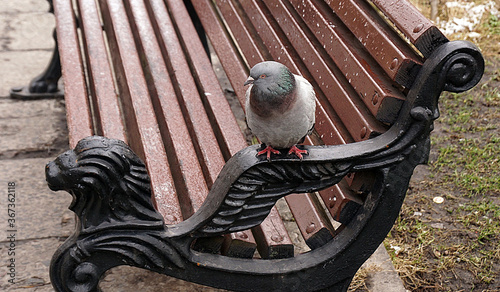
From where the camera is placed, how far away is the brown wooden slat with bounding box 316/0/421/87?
73.0 inches

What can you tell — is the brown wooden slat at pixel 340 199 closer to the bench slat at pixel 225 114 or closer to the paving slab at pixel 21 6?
the bench slat at pixel 225 114

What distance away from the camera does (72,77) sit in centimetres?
299

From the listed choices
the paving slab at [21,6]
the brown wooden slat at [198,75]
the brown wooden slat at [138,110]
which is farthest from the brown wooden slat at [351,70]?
the paving slab at [21,6]

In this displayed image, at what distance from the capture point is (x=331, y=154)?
1.93 meters

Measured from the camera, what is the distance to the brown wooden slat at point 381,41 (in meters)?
1.85

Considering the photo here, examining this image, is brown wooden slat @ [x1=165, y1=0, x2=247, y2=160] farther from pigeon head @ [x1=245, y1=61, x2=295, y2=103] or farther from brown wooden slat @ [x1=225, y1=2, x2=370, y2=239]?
pigeon head @ [x1=245, y1=61, x2=295, y2=103]

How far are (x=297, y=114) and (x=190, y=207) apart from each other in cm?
62

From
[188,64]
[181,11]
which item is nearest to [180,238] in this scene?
[188,64]

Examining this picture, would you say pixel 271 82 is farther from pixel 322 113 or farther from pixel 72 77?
pixel 72 77

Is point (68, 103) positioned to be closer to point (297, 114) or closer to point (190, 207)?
point (190, 207)

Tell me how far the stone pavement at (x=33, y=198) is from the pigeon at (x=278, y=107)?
1.08 metres

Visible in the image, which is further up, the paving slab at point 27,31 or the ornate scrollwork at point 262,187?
the paving slab at point 27,31

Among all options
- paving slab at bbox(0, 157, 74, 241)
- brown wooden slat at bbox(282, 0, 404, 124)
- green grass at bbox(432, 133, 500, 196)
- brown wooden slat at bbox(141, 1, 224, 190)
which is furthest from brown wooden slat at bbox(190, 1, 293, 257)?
green grass at bbox(432, 133, 500, 196)

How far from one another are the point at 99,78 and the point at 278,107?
1.39m
